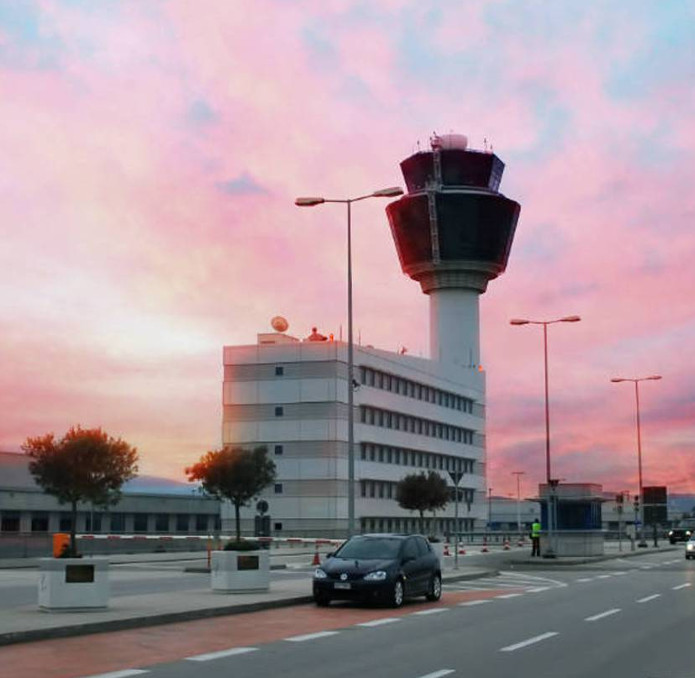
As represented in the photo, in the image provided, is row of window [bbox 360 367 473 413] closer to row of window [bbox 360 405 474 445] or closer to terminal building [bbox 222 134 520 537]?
terminal building [bbox 222 134 520 537]

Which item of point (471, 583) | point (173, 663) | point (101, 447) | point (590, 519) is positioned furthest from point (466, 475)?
point (173, 663)

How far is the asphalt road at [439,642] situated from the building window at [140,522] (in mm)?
65829

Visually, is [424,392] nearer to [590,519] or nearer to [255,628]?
[590,519]

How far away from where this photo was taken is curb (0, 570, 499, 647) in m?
15.3

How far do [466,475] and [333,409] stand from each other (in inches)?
1262

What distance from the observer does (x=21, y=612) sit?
1862cm

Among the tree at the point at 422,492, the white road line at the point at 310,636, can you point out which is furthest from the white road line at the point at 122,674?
the tree at the point at 422,492

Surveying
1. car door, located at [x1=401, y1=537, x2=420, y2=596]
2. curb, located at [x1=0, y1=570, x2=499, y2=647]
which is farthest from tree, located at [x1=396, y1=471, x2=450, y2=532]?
curb, located at [x1=0, y1=570, x2=499, y2=647]

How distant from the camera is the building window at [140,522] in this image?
285 ft

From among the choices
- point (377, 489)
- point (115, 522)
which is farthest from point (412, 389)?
point (115, 522)

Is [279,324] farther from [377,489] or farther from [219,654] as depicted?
[219,654]

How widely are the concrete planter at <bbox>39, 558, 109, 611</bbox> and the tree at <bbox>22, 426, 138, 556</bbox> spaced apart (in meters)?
26.4

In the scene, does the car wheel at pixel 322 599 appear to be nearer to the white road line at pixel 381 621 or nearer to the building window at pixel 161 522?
the white road line at pixel 381 621

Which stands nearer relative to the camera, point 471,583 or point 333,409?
point 471,583
